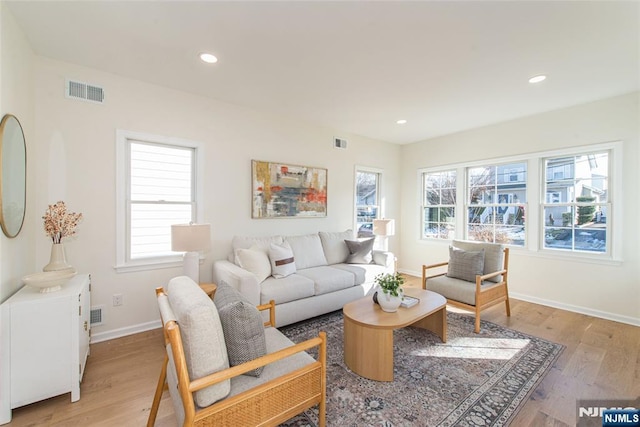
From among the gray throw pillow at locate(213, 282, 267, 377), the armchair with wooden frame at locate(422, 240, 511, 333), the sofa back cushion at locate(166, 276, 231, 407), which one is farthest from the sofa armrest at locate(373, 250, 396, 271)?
the sofa back cushion at locate(166, 276, 231, 407)

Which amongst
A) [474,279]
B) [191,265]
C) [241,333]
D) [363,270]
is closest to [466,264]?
[474,279]

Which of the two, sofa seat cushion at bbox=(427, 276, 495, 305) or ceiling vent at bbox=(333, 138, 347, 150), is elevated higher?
ceiling vent at bbox=(333, 138, 347, 150)

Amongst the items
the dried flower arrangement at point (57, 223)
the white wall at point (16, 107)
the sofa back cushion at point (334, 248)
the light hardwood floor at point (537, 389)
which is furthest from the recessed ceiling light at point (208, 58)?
the light hardwood floor at point (537, 389)

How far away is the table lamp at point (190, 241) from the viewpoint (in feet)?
8.68

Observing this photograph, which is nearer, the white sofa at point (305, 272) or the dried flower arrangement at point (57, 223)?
the dried flower arrangement at point (57, 223)

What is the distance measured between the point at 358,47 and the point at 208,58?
4.54 feet

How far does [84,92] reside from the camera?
105 inches

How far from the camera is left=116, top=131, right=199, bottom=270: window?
2883 millimetres

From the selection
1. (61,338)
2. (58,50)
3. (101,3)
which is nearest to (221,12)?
(101,3)

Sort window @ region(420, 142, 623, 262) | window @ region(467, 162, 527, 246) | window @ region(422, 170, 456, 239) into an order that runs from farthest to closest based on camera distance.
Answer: window @ region(422, 170, 456, 239) → window @ region(467, 162, 527, 246) → window @ region(420, 142, 623, 262)

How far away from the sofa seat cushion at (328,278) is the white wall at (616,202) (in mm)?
2536

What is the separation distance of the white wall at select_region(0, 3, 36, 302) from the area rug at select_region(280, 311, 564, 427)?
7.56 feet

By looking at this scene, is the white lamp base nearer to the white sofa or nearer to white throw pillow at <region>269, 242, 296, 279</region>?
the white sofa

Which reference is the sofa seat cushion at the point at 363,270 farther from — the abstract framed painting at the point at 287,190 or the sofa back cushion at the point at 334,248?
the abstract framed painting at the point at 287,190
